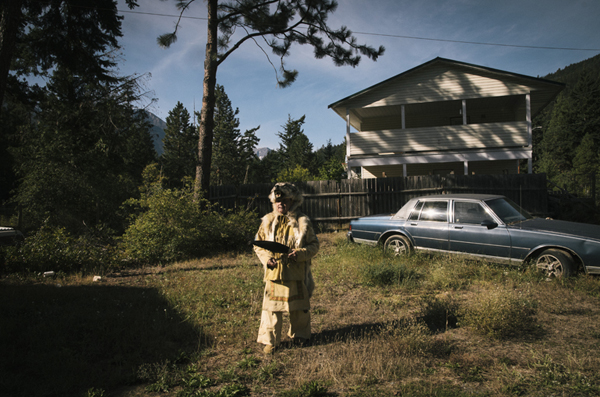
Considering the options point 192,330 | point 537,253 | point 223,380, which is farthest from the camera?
point 537,253

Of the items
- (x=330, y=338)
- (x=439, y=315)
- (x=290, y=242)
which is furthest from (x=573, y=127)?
(x=290, y=242)

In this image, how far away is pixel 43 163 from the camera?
16.1 metres

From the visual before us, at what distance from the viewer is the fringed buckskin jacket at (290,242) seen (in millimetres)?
3635

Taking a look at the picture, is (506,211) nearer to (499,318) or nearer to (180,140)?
(499,318)

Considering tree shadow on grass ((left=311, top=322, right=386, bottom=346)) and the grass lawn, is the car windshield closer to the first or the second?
the grass lawn

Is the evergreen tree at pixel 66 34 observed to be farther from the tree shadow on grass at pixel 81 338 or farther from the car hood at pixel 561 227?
the car hood at pixel 561 227

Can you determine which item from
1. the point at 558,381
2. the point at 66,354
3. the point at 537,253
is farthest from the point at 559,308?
the point at 66,354

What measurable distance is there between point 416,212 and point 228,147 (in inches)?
1687

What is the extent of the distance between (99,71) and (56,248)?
7.71m

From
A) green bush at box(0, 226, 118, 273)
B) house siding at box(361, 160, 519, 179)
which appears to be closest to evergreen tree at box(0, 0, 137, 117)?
green bush at box(0, 226, 118, 273)

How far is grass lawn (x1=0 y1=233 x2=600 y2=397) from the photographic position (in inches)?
117

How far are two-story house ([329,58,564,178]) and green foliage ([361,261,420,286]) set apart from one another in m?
11.1

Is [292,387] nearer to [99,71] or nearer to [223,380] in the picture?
[223,380]

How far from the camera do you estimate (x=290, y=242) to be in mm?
3699
